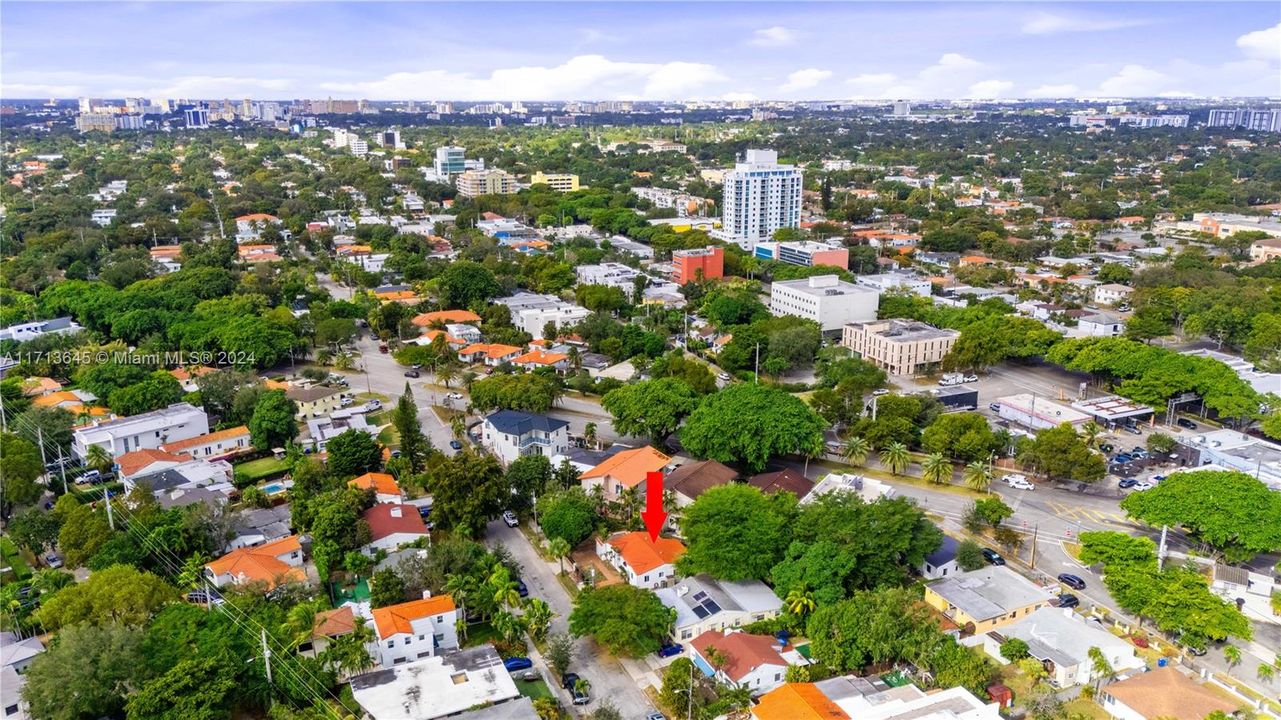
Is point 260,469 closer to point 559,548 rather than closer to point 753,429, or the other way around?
point 559,548

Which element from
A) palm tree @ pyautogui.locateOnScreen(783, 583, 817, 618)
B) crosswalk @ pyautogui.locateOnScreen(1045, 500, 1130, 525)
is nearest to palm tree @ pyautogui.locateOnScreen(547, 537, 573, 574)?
palm tree @ pyautogui.locateOnScreen(783, 583, 817, 618)

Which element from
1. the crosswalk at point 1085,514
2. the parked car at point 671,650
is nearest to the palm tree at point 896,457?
the crosswalk at point 1085,514

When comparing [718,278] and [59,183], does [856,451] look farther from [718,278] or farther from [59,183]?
[59,183]

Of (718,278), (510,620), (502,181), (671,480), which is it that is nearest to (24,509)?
(510,620)

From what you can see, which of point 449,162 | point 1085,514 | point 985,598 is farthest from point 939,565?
point 449,162

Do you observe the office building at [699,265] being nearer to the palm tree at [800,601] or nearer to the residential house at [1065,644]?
the palm tree at [800,601]

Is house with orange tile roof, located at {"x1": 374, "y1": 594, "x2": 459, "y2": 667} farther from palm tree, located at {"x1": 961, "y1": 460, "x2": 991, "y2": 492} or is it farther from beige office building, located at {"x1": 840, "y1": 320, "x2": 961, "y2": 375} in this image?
beige office building, located at {"x1": 840, "y1": 320, "x2": 961, "y2": 375}
